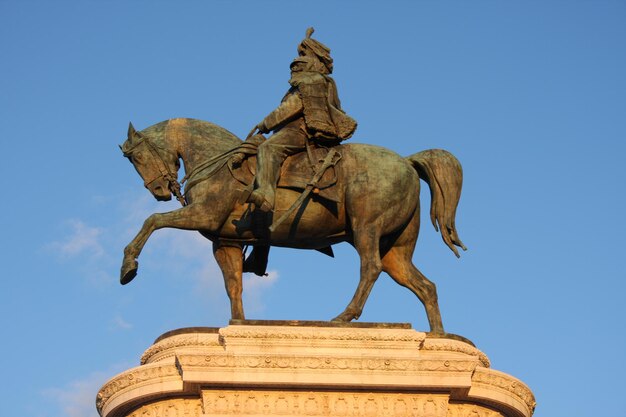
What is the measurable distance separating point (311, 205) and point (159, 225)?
7.86ft

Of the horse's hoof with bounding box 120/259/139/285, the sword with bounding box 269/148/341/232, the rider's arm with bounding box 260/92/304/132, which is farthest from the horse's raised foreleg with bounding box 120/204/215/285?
the rider's arm with bounding box 260/92/304/132

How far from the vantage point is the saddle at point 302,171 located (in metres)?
23.6

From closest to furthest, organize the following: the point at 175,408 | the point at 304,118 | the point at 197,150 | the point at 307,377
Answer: the point at 307,377 < the point at 175,408 < the point at 304,118 < the point at 197,150

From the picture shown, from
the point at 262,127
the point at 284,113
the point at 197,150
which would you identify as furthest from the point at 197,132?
the point at 284,113

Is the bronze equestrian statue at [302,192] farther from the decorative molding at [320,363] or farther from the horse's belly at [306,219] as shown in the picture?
the decorative molding at [320,363]

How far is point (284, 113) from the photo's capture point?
2441 cm

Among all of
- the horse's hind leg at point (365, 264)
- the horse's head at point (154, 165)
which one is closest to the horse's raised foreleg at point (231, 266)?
the horse's head at point (154, 165)

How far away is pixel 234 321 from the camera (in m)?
22.6

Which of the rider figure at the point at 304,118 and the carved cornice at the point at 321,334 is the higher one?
the rider figure at the point at 304,118

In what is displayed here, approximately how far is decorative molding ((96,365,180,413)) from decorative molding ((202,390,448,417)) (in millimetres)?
665

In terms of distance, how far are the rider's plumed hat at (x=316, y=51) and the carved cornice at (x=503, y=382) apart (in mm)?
6025

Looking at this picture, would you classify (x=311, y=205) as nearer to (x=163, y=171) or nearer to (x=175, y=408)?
(x=163, y=171)

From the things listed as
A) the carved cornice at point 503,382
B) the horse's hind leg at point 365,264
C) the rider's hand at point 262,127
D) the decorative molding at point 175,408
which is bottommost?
the carved cornice at point 503,382

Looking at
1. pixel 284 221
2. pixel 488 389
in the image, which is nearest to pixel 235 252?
pixel 284 221
